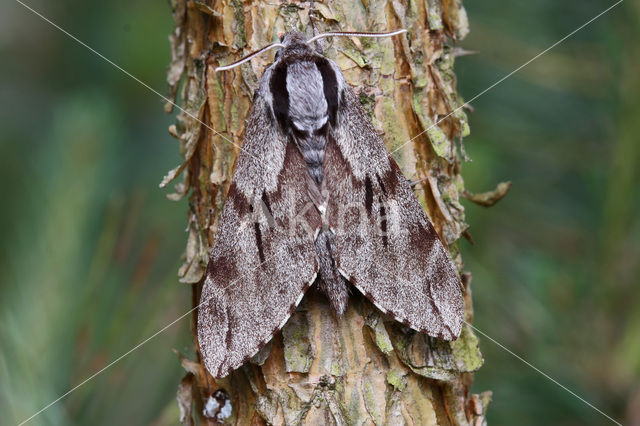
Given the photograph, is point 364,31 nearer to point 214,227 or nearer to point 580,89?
point 214,227

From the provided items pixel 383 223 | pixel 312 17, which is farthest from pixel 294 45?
pixel 383 223

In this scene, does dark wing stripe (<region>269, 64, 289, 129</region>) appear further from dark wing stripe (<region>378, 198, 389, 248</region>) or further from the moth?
dark wing stripe (<region>378, 198, 389, 248</region>)

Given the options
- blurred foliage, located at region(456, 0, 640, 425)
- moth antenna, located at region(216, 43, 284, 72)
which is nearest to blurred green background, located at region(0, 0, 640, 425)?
blurred foliage, located at region(456, 0, 640, 425)

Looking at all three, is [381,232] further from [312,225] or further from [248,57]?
[248,57]

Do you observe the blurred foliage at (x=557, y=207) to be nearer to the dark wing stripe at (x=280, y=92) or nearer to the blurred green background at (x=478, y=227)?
the blurred green background at (x=478, y=227)

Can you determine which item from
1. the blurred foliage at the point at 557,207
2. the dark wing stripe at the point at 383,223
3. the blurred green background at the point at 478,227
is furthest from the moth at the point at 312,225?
the blurred foliage at the point at 557,207

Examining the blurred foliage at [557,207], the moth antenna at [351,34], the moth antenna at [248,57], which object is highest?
the moth antenna at [248,57]
